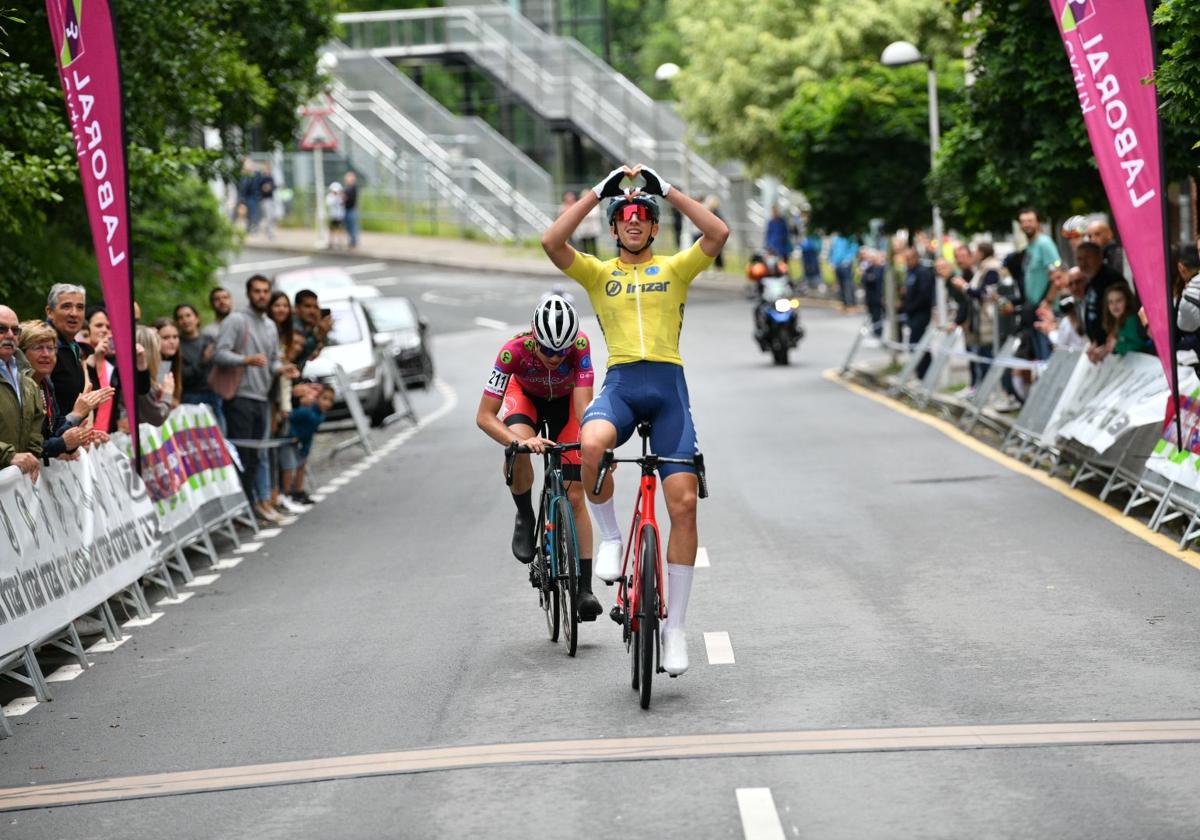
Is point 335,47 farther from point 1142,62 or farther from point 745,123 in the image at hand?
point 1142,62

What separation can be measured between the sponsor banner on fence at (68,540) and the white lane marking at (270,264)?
34.7 m

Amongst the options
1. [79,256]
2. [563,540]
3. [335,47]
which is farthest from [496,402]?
[335,47]

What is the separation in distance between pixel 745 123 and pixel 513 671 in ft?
125

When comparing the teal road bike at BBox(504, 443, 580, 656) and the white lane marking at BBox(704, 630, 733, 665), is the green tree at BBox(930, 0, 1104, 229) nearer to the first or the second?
the white lane marking at BBox(704, 630, 733, 665)

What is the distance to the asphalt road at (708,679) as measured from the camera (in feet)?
23.1

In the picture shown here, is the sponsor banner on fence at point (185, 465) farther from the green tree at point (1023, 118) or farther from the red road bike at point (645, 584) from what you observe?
the green tree at point (1023, 118)

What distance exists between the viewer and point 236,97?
22.4 m

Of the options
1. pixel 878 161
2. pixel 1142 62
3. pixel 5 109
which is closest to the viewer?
pixel 1142 62

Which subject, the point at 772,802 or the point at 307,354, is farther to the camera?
the point at 307,354

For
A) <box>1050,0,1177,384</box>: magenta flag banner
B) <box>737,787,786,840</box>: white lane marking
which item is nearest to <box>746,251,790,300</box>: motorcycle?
<box>1050,0,1177,384</box>: magenta flag banner

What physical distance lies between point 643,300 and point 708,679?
69.1 inches

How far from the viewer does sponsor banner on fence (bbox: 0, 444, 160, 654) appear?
10117 millimetres

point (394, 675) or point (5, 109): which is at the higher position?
point (5, 109)

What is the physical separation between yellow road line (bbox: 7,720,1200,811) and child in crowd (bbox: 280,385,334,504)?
9.77m
